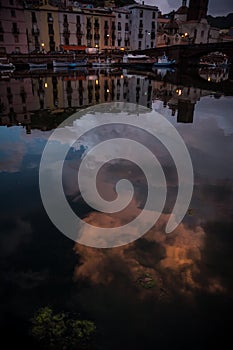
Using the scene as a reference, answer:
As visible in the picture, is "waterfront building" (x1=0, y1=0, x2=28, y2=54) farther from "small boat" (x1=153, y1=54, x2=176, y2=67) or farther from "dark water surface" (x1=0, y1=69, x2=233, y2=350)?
"dark water surface" (x1=0, y1=69, x2=233, y2=350)

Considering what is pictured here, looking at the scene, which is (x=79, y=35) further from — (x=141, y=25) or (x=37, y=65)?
(x=37, y=65)

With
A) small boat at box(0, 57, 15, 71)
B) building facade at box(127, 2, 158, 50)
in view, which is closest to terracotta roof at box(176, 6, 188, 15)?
building facade at box(127, 2, 158, 50)

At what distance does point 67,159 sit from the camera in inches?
328

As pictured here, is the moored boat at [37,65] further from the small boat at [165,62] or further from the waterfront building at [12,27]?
the small boat at [165,62]

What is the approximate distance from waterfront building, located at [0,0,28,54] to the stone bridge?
1331 inches

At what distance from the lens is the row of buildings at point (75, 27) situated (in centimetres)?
5659

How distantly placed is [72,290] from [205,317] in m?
2.00

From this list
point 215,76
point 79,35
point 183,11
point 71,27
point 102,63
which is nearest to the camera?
point 215,76

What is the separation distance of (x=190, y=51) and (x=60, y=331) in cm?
6616

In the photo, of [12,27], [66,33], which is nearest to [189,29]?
[66,33]

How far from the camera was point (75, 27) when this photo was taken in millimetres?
67625

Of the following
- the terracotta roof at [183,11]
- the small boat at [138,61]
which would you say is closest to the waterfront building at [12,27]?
the small boat at [138,61]

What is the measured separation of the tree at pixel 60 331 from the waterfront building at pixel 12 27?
65.2 meters

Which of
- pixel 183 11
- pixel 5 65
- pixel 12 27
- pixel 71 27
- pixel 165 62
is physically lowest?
pixel 5 65
